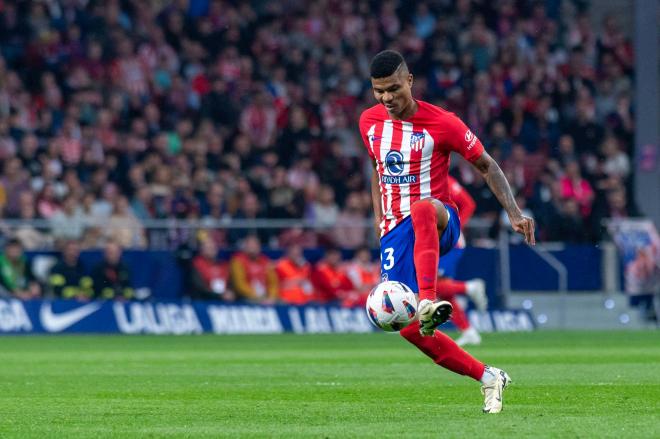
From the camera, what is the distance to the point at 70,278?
70.6ft

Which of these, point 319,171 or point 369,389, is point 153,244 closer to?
point 319,171

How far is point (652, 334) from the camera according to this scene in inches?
830

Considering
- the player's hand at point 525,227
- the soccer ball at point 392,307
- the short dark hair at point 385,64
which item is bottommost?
the soccer ball at point 392,307

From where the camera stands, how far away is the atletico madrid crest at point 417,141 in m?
8.98

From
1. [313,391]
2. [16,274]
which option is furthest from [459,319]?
[313,391]

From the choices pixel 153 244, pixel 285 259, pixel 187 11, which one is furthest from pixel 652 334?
pixel 187 11

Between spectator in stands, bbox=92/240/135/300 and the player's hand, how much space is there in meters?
13.6

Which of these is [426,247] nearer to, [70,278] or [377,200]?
[377,200]

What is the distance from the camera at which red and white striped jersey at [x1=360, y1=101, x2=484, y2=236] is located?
894 centimetres

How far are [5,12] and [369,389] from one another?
51.4ft

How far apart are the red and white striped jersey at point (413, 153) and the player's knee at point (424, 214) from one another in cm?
20

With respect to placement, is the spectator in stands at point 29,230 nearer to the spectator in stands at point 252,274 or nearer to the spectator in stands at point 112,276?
the spectator in stands at point 112,276

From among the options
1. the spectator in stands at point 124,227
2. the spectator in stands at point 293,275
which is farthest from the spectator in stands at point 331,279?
the spectator in stands at point 124,227

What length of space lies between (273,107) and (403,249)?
16850 mm
